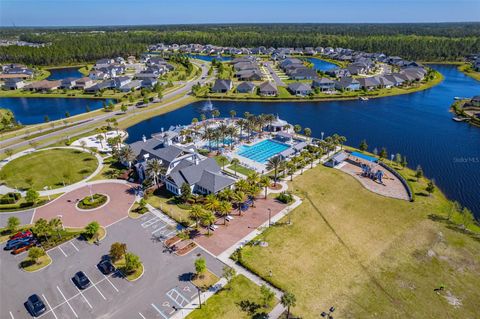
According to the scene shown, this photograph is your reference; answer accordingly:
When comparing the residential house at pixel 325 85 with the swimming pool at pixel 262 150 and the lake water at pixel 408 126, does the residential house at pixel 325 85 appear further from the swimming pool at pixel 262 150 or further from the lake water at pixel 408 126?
the swimming pool at pixel 262 150

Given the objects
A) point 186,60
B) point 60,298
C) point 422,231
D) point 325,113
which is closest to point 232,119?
point 325,113

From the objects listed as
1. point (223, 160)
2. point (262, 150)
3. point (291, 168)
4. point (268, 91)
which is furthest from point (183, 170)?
point (268, 91)

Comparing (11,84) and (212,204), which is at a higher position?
(11,84)

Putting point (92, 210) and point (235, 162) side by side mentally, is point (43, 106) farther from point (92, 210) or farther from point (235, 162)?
point (235, 162)

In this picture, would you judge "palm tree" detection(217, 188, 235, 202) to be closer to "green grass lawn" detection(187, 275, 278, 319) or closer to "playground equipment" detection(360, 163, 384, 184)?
"green grass lawn" detection(187, 275, 278, 319)

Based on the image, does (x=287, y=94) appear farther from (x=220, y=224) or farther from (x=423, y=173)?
(x=220, y=224)

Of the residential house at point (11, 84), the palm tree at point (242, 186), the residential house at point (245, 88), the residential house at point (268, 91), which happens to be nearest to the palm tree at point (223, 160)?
the palm tree at point (242, 186)
